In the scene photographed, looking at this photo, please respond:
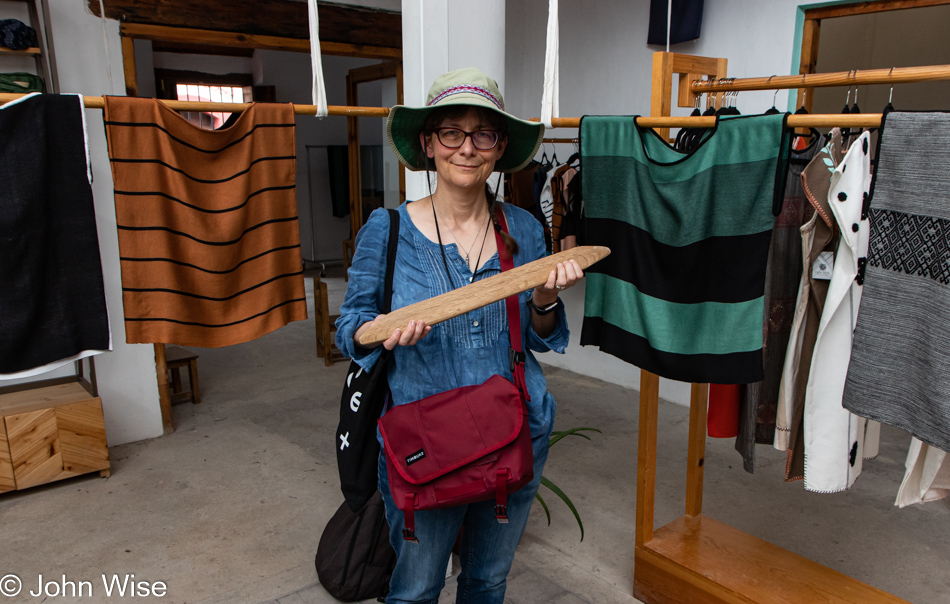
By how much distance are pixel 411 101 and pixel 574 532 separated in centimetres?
194

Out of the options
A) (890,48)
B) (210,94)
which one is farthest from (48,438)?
(210,94)

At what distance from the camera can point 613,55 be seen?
15.2 feet

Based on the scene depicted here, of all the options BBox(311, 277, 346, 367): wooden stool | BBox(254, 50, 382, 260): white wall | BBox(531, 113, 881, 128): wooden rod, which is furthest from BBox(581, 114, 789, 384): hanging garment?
BBox(254, 50, 382, 260): white wall

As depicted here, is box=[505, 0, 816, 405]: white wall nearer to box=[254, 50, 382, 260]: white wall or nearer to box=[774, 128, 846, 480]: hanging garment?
box=[774, 128, 846, 480]: hanging garment

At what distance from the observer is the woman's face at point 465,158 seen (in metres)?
1.48

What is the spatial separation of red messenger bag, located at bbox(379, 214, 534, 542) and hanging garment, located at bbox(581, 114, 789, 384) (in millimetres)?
594

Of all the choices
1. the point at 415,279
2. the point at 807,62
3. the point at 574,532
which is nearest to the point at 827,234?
the point at 415,279

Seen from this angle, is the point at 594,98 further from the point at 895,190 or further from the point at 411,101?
the point at 895,190

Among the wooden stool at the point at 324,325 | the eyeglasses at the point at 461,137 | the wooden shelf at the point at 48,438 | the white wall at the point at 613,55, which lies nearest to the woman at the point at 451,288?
the eyeglasses at the point at 461,137

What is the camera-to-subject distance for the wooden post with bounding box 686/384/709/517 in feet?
8.07

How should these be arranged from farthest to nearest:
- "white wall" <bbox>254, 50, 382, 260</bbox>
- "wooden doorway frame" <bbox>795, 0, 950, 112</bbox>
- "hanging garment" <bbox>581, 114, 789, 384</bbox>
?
1. "white wall" <bbox>254, 50, 382, 260</bbox>
2. "wooden doorway frame" <bbox>795, 0, 950, 112</bbox>
3. "hanging garment" <bbox>581, 114, 789, 384</bbox>

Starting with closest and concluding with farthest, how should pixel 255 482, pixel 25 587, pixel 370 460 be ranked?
pixel 370 460 < pixel 25 587 < pixel 255 482

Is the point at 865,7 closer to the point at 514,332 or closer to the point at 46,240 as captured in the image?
the point at 514,332

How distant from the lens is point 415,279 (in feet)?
5.05
